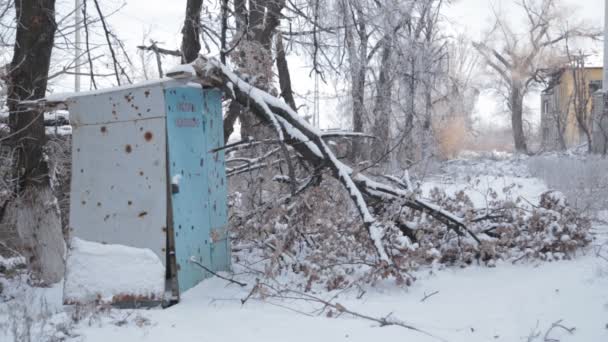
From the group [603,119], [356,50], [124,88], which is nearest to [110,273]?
[124,88]

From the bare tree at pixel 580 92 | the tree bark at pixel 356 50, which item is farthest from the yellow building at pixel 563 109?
the tree bark at pixel 356 50

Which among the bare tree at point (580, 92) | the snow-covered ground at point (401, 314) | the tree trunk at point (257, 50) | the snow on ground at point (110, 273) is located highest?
the bare tree at point (580, 92)

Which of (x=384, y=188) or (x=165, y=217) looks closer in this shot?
(x=165, y=217)

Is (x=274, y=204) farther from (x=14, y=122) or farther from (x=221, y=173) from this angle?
(x=14, y=122)

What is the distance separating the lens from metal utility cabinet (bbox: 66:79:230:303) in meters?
4.32

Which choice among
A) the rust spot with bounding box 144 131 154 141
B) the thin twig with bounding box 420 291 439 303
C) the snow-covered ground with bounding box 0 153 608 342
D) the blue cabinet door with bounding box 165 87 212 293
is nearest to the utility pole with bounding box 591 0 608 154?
the snow-covered ground with bounding box 0 153 608 342

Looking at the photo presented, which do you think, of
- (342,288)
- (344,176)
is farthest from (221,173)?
(342,288)

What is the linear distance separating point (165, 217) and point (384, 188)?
6.96ft

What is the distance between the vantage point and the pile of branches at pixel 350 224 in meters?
4.75

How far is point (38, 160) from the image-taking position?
230 inches

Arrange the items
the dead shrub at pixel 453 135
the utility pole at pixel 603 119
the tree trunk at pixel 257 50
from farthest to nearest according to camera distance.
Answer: the dead shrub at pixel 453 135, the utility pole at pixel 603 119, the tree trunk at pixel 257 50

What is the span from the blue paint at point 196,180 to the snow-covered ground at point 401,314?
288 millimetres

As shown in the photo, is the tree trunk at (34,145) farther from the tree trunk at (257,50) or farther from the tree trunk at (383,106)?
the tree trunk at (383,106)

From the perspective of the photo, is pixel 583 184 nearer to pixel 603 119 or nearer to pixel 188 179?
pixel 188 179
